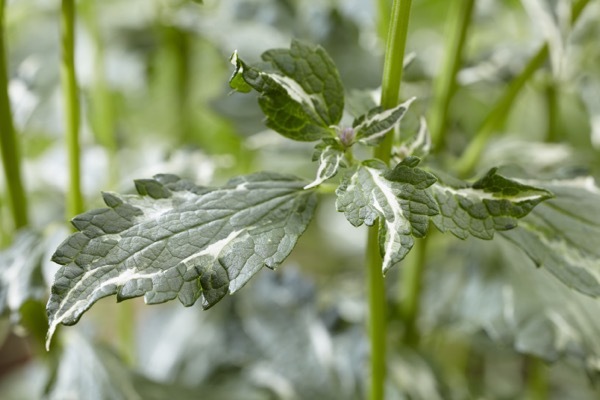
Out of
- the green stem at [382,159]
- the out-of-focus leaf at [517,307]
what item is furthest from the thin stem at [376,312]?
the out-of-focus leaf at [517,307]

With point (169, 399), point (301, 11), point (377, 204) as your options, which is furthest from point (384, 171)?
point (301, 11)

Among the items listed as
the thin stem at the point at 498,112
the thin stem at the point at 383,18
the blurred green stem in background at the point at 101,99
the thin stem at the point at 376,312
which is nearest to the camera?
the thin stem at the point at 376,312

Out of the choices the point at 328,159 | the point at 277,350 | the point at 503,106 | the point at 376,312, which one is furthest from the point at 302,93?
the point at 277,350

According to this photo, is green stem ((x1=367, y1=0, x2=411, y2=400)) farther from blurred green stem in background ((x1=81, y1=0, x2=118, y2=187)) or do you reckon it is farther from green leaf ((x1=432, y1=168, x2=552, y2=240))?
blurred green stem in background ((x1=81, y1=0, x2=118, y2=187))

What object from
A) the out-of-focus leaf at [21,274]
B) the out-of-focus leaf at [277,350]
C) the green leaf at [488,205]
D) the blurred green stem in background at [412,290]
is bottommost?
the out-of-focus leaf at [277,350]

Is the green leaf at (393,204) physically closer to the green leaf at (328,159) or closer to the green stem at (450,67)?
the green leaf at (328,159)

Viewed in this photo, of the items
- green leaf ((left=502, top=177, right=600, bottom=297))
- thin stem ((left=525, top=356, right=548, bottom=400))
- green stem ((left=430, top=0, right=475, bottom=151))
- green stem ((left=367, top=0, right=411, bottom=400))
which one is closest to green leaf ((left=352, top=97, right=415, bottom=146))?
green stem ((left=367, top=0, right=411, bottom=400))
